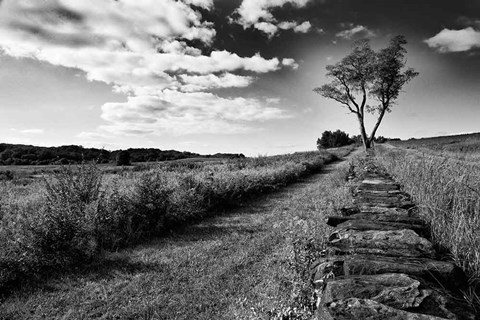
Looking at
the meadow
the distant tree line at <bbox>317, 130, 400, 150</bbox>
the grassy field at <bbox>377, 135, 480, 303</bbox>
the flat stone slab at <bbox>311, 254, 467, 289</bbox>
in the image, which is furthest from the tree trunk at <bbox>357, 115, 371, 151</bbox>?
the distant tree line at <bbox>317, 130, 400, 150</bbox>

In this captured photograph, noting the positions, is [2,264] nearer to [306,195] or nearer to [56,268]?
[56,268]

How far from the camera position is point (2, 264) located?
4.35 meters

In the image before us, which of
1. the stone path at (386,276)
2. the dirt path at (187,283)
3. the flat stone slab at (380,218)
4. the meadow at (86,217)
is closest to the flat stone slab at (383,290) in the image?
the stone path at (386,276)

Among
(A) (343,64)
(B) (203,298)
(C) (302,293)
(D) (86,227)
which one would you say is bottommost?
(B) (203,298)

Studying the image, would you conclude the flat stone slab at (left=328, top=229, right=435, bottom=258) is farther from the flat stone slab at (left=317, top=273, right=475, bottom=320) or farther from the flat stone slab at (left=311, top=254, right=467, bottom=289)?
the flat stone slab at (left=317, top=273, right=475, bottom=320)

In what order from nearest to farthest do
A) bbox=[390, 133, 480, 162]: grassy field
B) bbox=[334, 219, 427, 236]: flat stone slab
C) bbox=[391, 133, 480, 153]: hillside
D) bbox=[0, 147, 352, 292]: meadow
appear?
bbox=[334, 219, 427, 236]: flat stone slab < bbox=[0, 147, 352, 292]: meadow < bbox=[390, 133, 480, 162]: grassy field < bbox=[391, 133, 480, 153]: hillside

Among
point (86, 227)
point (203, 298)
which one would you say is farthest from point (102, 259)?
point (203, 298)

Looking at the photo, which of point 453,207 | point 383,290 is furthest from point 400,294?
point 453,207

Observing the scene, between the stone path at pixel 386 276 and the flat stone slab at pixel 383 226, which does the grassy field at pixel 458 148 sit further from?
the stone path at pixel 386 276

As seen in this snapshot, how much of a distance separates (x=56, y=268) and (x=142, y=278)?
1.59m

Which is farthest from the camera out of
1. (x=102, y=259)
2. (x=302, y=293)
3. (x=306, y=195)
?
(x=306, y=195)

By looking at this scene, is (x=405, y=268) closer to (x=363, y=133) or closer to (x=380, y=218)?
(x=380, y=218)

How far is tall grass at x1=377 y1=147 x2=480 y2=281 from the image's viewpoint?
8.65 feet

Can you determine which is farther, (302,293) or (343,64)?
(343,64)
